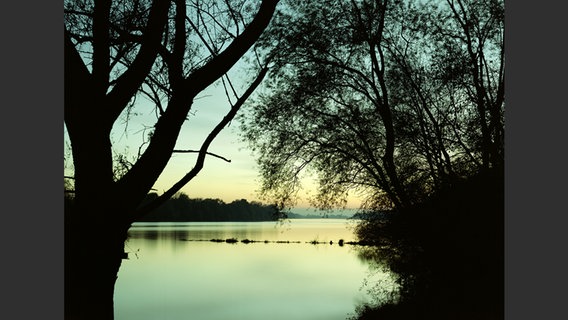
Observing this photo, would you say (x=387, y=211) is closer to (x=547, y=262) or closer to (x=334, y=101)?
(x=334, y=101)

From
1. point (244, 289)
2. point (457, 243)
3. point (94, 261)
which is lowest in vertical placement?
point (244, 289)

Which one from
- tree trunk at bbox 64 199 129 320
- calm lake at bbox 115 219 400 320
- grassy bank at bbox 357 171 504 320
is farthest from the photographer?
calm lake at bbox 115 219 400 320

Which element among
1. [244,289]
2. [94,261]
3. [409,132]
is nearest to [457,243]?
[409,132]

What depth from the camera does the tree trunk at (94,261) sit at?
152 inches

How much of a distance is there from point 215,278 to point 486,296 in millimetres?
26694

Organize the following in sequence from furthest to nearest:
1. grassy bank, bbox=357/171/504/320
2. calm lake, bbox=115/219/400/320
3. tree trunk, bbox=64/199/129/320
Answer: calm lake, bbox=115/219/400/320 < grassy bank, bbox=357/171/504/320 < tree trunk, bbox=64/199/129/320

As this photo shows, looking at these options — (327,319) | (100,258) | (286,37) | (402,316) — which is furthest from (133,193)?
(327,319)

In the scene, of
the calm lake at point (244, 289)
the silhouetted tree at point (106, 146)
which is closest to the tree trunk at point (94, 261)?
the silhouetted tree at point (106, 146)

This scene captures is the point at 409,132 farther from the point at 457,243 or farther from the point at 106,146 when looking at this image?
the point at 106,146

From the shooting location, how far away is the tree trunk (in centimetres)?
387

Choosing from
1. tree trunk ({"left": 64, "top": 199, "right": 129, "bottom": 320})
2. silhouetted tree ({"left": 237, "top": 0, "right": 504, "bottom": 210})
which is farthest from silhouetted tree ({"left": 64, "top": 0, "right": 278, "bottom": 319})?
silhouetted tree ({"left": 237, "top": 0, "right": 504, "bottom": 210})

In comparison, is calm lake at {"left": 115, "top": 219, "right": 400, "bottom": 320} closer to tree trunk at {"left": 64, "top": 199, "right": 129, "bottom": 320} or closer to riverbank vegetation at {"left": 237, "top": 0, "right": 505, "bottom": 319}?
riverbank vegetation at {"left": 237, "top": 0, "right": 505, "bottom": 319}

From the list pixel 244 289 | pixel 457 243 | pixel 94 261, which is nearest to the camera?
pixel 94 261

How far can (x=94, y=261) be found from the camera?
3895 mm
